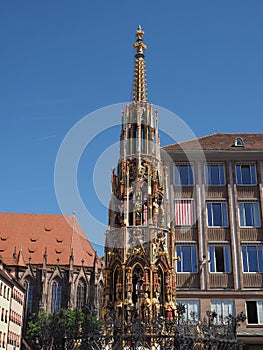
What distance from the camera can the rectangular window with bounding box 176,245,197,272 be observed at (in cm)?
2967

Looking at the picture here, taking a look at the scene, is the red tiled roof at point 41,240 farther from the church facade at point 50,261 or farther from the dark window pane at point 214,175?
the dark window pane at point 214,175

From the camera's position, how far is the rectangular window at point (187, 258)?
1168 inches

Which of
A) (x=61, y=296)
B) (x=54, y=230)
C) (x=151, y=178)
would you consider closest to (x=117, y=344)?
(x=151, y=178)

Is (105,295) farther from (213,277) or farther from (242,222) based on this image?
(242,222)

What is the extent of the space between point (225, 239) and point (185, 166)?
5.53m

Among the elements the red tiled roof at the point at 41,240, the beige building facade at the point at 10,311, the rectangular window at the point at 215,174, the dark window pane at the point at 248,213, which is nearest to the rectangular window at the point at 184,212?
the rectangular window at the point at 215,174

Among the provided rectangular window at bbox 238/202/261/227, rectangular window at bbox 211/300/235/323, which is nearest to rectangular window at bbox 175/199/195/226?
rectangular window at bbox 238/202/261/227

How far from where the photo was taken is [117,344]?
1408 centimetres

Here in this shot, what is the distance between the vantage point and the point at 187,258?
29.8 m

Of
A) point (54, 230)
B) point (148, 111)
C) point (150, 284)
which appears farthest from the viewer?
point (54, 230)

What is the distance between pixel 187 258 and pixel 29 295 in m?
43.4

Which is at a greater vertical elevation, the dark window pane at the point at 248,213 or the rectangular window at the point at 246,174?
the rectangular window at the point at 246,174

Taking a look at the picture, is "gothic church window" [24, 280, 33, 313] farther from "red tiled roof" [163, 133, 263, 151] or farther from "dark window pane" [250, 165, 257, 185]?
"dark window pane" [250, 165, 257, 185]

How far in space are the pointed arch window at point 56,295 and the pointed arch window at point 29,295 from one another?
2.92m
